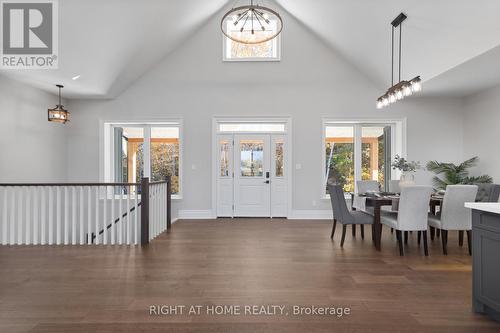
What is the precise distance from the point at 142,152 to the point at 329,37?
4.91 metres

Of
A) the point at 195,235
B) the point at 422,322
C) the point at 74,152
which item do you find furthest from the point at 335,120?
the point at 74,152

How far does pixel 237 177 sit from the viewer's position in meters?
7.05

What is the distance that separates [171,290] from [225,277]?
583 millimetres

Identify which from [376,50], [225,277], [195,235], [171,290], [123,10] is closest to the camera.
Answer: [171,290]

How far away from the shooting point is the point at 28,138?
5848 millimetres

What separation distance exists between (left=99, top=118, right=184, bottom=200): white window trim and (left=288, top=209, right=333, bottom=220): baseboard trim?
2634mm

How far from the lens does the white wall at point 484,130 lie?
5.80 meters

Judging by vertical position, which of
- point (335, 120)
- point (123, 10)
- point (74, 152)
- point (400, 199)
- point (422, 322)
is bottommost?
point (422, 322)

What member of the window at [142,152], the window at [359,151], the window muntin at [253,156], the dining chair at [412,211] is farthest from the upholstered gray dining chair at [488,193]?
the window at [142,152]

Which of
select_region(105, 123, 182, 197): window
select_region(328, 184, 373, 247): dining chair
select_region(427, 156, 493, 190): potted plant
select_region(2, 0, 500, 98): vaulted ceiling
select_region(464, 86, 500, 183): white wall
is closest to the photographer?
select_region(2, 0, 500, 98): vaulted ceiling

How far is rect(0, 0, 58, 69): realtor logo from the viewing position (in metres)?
4.29

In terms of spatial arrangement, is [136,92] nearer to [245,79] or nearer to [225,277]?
[245,79]

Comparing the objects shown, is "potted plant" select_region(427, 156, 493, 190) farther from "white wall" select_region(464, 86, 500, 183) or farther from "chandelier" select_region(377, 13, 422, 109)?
"chandelier" select_region(377, 13, 422, 109)

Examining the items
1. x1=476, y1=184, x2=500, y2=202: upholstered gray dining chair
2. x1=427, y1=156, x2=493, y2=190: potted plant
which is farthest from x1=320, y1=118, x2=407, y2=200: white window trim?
x1=476, y1=184, x2=500, y2=202: upholstered gray dining chair
